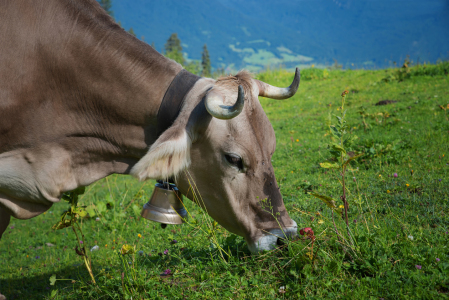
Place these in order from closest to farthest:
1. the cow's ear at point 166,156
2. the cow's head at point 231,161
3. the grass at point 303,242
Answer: the grass at point 303,242 < the cow's ear at point 166,156 < the cow's head at point 231,161

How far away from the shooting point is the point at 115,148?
3.11 meters

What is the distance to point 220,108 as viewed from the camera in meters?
2.54

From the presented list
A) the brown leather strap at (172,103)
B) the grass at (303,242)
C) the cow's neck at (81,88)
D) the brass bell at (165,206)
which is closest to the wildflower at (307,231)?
the grass at (303,242)

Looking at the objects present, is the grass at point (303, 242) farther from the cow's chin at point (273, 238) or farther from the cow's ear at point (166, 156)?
the cow's ear at point (166, 156)

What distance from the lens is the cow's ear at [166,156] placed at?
2572 mm

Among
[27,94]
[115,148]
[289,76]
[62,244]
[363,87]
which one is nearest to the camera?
[27,94]

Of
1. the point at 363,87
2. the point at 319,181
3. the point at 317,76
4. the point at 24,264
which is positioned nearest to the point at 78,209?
the point at 24,264

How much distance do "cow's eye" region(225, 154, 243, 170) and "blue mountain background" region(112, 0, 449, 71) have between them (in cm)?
10746

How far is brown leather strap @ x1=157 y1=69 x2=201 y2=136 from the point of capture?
2834 mm

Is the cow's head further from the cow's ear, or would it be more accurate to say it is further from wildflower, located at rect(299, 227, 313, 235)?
wildflower, located at rect(299, 227, 313, 235)

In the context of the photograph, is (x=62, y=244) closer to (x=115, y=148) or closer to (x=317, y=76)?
(x=115, y=148)

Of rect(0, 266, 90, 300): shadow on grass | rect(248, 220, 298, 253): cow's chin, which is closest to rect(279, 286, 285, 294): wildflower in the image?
rect(248, 220, 298, 253): cow's chin

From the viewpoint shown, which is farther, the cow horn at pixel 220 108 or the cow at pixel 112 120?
the cow at pixel 112 120

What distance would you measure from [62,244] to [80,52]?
329cm
